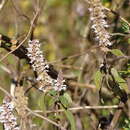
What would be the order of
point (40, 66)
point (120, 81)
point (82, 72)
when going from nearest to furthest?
point (40, 66)
point (120, 81)
point (82, 72)

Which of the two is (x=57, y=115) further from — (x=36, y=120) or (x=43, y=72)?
(x=36, y=120)

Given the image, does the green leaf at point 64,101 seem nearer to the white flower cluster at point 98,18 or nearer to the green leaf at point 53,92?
the green leaf at point 53,92

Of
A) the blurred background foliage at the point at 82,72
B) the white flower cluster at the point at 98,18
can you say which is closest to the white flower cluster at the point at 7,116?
the blurred background foliage at the point at 82,72

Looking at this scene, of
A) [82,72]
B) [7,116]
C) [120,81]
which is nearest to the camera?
[7,116]

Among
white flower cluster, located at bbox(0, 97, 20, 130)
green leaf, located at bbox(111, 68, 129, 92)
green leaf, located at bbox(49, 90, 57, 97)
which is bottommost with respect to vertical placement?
white flower cluster, located at bbox(0, 97, 20, 130)

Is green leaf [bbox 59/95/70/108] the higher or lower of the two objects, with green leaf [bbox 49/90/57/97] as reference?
lower

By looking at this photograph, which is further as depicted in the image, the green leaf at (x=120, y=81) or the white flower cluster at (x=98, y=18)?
the green leaf at (x=120, y=81)

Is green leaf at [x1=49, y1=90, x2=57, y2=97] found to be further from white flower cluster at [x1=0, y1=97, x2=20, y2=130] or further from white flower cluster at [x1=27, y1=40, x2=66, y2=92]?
white flower cluster at [x1=0, y1=97, x2=20, y2=130]

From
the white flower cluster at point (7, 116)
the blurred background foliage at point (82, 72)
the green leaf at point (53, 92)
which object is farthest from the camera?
the blurred background foliage at point (82, 72)

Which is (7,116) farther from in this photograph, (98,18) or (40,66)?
(98,18)

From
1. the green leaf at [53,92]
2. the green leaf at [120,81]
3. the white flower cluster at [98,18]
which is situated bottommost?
the green leaf at [53,92]

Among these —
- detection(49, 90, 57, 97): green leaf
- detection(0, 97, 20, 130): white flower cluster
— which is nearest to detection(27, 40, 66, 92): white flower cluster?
detection(49, 90, 57, 97): green leaf

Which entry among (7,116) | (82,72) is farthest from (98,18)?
(82,72)

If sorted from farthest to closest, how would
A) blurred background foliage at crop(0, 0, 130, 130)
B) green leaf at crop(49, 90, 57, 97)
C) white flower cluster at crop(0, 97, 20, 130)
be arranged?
blurred background foliage at crop(0, 0, 130, 130) < green leaf at crop(49, 90, 57, 97) < white flower cluster at crop(0, 97, 20, 130)
